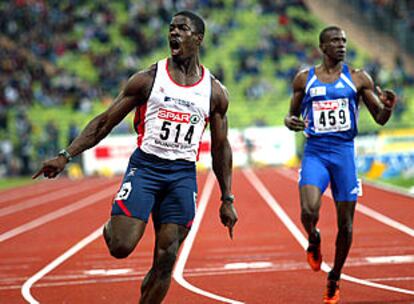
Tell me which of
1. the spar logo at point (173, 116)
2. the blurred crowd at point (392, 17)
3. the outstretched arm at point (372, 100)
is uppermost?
the spar logo at point (173, 116)

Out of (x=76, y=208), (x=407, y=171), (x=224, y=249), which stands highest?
(x=224, y=249)

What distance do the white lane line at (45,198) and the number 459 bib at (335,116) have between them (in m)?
10.2

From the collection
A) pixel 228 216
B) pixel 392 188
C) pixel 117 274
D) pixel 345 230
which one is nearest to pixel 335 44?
pixel 345 230

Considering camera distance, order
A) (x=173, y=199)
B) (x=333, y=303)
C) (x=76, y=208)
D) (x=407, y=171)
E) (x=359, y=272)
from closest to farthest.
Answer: (x=173, y=199) → (x=333, y=303) → (x=359, y=272) → (x=76, y=208) → (x=407, y=171)

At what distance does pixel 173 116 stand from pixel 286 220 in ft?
26.9

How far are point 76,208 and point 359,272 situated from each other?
382 inches

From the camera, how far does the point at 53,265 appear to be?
30.8ft

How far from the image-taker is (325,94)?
7.16 meters

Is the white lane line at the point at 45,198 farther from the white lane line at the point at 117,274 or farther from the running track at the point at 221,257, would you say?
the white lane line at the point at 117,274

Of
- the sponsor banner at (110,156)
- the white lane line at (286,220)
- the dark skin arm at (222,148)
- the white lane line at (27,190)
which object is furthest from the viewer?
the sponsor banner at (110,156)

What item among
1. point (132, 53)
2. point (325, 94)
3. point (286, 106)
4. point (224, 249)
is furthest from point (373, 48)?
point (325, 94)

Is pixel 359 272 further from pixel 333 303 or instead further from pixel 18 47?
pixel 18 47

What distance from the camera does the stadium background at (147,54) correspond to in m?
30.7

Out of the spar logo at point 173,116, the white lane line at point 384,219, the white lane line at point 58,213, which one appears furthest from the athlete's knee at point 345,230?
the white lane line at point 58,213
